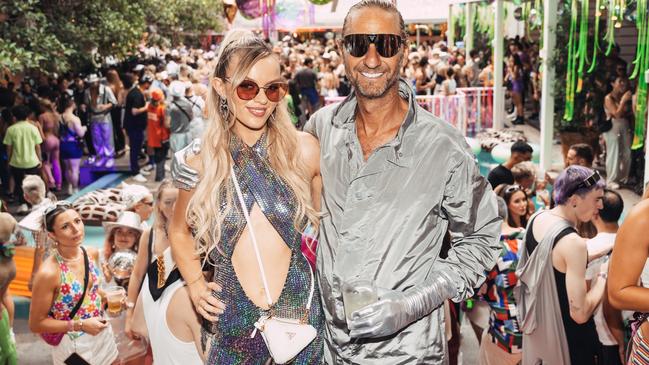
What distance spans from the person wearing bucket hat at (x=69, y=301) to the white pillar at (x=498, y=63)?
12.3 meters

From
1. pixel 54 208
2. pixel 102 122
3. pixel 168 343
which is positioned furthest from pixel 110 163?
pixel 168 343

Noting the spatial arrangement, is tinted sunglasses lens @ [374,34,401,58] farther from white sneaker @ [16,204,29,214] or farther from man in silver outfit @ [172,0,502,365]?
white sneaker @ [16,204,29,214]

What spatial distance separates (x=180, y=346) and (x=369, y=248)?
1.10 m

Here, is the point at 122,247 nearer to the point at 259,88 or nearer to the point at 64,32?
the point at 259,88

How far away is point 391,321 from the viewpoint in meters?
2.08

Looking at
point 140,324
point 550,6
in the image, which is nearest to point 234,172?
point 140,324

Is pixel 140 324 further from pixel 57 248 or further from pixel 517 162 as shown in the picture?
pixel 517 162

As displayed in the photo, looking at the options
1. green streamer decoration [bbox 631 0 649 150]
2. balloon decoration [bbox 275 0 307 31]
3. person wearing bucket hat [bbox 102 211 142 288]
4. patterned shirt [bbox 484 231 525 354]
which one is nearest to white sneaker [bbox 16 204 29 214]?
balloon decoration [bbox 275 0 307 31]

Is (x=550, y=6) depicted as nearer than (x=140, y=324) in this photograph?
No

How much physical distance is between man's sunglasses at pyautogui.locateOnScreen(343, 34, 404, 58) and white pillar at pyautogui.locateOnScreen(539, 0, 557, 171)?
10.5 m

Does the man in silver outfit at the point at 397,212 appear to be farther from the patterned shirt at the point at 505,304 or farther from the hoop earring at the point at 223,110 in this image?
the patterned shirt at the point at 505,304

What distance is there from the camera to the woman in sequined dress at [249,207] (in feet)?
8.24

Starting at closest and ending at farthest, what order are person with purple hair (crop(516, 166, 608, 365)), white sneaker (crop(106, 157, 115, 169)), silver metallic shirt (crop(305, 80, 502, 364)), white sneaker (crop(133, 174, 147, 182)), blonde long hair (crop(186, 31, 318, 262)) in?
silver metallic shirt (crop(305, 80, 502, 364)) → blonde long hair (crop(186, 31, 318, 262)) → person with purple hair (crop(516, 166, 608, 365)) → white sneaker (crop(133, 174, 147, 182)) → white sneaker (crop(106, 157, 115, 169))

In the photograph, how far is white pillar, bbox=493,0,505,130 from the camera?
50.9ft
